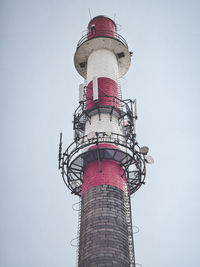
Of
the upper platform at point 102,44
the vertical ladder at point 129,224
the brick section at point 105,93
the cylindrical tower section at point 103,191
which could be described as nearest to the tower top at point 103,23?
the upper platform at point 102,44

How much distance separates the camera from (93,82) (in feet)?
85.3

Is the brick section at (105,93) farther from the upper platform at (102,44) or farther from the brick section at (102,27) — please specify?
the brick section at (102,27)

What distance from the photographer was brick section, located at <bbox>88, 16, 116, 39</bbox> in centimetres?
3144

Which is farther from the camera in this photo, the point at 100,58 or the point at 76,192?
the point at 100,58

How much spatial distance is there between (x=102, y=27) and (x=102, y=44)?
233cm

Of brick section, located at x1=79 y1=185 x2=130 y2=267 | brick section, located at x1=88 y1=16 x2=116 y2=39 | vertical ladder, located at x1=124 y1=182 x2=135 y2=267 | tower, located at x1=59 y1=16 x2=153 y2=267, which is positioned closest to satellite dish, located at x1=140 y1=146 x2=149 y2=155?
tower, located at x1=59 y1=16 x2=153 y2=267

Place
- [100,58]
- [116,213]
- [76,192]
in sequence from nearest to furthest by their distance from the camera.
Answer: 1. [116,213]
2. [76,192]
3. [100,58]

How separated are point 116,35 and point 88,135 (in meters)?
12.9

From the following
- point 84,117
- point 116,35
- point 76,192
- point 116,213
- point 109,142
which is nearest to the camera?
point 116,213

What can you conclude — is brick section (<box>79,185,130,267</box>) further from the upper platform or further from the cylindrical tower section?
the upper platform

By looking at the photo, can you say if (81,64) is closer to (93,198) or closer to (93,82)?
(93,82)

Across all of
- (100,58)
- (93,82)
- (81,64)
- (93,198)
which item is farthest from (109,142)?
(81,64)

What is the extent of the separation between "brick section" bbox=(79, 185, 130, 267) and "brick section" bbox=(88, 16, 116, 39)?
1561 cm

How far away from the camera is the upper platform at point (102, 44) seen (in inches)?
1211
